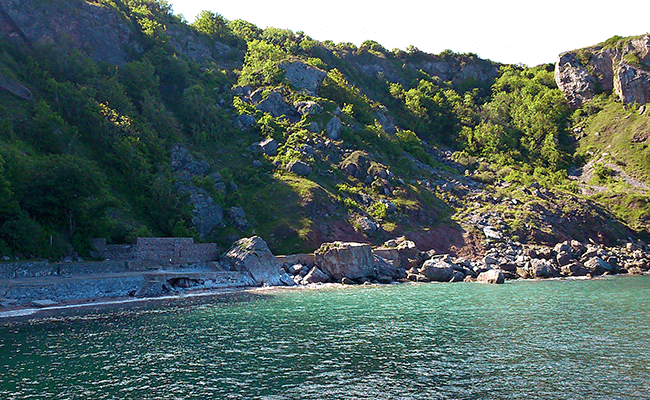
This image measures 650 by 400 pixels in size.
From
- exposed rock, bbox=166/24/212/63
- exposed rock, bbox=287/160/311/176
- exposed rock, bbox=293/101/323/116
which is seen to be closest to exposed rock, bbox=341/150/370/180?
exposed rock, bbox=287/160/311/176

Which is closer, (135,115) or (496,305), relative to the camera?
(496,305)

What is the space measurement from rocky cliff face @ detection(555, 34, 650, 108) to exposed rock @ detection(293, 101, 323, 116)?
6948 centimetres

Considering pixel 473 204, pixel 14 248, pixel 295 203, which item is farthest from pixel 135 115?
pixel 473 204

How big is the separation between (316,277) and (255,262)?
7.24m

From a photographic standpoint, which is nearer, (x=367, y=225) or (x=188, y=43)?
(x=367, y=225)

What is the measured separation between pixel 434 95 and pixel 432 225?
66.4 metres

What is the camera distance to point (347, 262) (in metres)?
58.4

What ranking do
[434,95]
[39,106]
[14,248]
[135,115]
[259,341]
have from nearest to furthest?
[259,341] → [14,248] → [39,106] → [135,115] → [434,95]

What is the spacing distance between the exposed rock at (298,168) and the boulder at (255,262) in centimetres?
2338

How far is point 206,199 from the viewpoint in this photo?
68.2 m

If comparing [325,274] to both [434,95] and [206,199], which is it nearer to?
[206,199]

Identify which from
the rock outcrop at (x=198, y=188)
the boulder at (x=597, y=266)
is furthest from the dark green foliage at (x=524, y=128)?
the rock outcrop at (x=198, y=188)

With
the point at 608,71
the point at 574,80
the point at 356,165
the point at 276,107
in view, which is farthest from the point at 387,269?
the point at 608,71

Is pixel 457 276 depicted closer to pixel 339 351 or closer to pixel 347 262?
pixel 347 262
